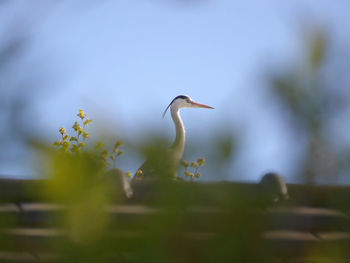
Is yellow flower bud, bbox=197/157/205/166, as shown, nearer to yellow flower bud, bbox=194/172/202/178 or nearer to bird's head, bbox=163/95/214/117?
yellow flower bud, bbox=194/172/202/178

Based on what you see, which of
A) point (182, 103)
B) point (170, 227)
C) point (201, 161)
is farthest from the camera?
point (182, 103)

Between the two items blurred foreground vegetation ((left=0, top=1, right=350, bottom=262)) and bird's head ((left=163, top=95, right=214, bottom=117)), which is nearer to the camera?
blurred foreground vegetation ((left=0, top=1, right=350, bottom=262))

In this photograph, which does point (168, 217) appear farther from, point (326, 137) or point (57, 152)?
point (326, 137)

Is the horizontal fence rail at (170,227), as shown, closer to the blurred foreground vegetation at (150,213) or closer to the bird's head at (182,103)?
the blurred foreground vegetation at (150,213)

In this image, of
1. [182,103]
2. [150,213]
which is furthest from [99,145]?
[182,103]

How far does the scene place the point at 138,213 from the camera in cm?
80

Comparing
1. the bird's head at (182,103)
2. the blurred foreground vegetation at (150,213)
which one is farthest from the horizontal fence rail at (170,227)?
the bird's head at (182,103)

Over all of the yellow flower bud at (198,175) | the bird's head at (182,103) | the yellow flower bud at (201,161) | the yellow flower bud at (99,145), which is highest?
the yellow flower bud at (99,145)

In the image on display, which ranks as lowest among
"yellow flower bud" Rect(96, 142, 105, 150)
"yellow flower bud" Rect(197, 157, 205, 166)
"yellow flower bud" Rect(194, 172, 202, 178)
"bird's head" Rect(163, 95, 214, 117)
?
"bird's head" Rect(163, 95, 214, 117)

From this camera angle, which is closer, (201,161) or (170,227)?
(170,227)

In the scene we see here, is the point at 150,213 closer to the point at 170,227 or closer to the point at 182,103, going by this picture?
the point at 170,227

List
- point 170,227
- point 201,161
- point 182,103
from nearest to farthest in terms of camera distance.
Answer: point 170,227 → point 201,161 → point 182,103

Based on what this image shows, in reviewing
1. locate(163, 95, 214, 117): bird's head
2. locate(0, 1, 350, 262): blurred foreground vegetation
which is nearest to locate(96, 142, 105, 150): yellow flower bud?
locate(0, 1, 350, 262): blurred foreground vegetation

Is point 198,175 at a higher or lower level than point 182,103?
higher
